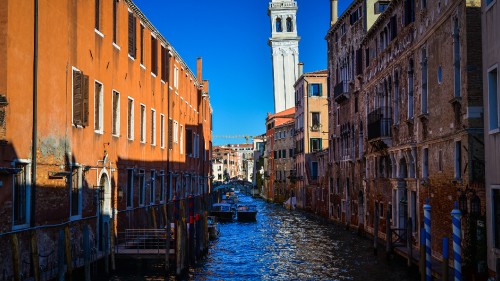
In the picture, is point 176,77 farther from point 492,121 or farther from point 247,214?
point 492,121

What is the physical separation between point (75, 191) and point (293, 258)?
394 inches

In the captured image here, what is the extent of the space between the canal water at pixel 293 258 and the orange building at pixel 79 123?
278 centimetres

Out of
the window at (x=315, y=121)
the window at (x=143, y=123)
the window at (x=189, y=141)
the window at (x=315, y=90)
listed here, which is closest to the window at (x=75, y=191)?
the window at (x=143, y=123)

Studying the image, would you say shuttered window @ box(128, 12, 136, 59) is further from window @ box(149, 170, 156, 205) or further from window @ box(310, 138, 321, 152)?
window @ box(310, 138, 321, 152)

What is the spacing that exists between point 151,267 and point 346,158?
18.2 m

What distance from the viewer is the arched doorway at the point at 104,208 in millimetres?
17781

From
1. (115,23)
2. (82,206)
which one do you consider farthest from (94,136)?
(115,23)

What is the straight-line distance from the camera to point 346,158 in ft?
111

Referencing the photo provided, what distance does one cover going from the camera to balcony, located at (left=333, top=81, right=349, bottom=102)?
110 ft

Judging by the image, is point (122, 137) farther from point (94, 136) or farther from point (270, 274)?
point (270, 274)

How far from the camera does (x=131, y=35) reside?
68.9 ft

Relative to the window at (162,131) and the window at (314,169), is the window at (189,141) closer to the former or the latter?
the window at (162,131)

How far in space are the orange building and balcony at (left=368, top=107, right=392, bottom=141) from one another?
876cm

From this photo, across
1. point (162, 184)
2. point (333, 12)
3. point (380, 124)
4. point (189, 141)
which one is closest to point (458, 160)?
point (380, 124)
